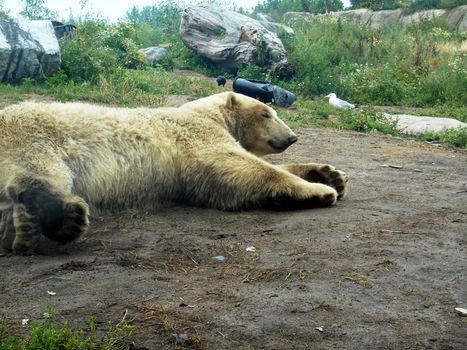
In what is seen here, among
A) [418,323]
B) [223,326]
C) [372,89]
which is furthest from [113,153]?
[372,89]

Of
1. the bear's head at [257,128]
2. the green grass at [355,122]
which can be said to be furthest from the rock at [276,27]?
the bear's head at [257,128]

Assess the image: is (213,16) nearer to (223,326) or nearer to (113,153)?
(113,153)

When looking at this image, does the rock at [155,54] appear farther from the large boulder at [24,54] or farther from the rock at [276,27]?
the large boulder at [24,54]

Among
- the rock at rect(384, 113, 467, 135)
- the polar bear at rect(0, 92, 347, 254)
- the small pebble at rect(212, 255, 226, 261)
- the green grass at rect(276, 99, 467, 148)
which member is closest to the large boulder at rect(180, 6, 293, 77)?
the green grass at rect(276, 99, 467, 148)

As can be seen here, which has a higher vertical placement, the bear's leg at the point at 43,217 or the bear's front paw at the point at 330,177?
the bear's leg at the point at 43,217

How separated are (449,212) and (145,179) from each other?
2.19 metres

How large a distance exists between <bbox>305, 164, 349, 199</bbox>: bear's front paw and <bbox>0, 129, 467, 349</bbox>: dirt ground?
0.57 ft

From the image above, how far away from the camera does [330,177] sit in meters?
5.21

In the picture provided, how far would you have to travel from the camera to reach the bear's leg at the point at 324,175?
5145 millimetres

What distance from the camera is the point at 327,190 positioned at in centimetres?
477

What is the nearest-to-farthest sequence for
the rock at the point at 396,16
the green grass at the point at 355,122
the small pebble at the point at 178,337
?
the small pebble at the point at 178,337 → the green grass at the point at 355,122 → the rock at the point at 396,16

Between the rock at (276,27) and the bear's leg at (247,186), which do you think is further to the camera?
the rock at (276,27)

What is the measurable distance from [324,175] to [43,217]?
96.6 inches

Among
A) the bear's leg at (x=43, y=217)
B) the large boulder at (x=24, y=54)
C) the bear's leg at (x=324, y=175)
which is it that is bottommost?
the large boulder at (x=24, y=54)
